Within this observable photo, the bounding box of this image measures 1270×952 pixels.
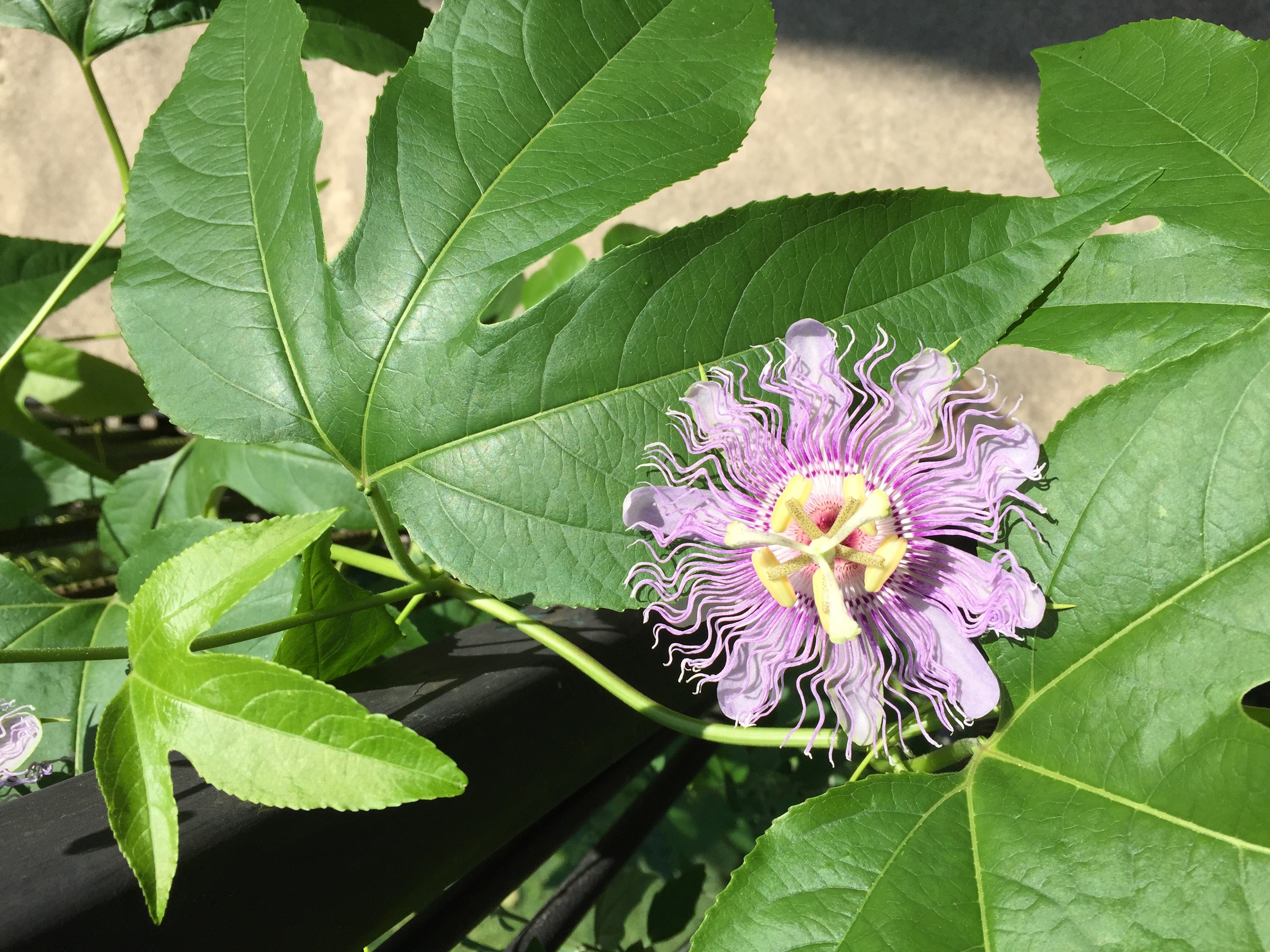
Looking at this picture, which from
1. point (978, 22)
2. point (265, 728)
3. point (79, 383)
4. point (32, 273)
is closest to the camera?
point (265, 728)

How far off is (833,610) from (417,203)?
0.27 m

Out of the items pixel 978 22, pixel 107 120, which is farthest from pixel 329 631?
pixel 978 22

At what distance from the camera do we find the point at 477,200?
17.8 inches

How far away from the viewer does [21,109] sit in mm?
2119

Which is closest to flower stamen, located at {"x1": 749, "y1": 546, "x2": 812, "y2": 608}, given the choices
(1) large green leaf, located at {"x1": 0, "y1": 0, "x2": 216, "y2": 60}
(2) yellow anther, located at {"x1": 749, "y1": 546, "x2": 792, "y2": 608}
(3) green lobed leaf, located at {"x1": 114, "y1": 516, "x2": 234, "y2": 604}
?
(2) yellow anther, located at {"x1": 749, "y1": 546, "x2": 792, "y2": 608}

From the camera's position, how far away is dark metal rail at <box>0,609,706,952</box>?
Result: 0.31 meters

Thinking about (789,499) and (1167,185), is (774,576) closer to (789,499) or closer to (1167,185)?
(789,499)

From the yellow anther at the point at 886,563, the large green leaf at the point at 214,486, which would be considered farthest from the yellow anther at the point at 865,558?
the large green leaf at the point at 214,486

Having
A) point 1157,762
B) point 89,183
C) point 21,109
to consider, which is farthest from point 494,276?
point 21,109

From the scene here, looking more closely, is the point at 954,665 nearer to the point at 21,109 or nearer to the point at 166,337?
the point at 166,337

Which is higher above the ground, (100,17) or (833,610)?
(100,17)

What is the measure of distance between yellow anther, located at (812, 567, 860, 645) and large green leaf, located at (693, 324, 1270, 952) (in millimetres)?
62

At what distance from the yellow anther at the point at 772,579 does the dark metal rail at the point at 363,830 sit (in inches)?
4.1

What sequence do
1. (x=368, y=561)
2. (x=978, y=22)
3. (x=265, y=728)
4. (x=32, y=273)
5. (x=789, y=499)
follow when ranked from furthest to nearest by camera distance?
(x=978, y=22) < (x=32, y=273) < (x=368, y=561) < (x=789, y=499) < (x=265, y=728)
